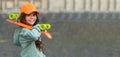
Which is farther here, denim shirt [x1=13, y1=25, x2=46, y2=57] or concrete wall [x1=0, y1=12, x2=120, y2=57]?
concrete wall [x1=0, y1=12, x2=120, y2=57]

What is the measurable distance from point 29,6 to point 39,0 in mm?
10409

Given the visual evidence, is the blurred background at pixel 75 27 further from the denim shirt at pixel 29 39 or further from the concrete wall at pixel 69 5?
the denim shirt at pixel 29 39

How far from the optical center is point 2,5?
14.6 m

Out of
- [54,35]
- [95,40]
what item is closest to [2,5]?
[54,35]

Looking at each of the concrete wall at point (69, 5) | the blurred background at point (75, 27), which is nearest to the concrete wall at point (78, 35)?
the blurred background at point (75, 27)

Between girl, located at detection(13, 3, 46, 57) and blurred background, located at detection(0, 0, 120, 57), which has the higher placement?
girl, located at detection(13, 3, 46, 57)

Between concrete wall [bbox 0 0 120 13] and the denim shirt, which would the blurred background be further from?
the denim shirt

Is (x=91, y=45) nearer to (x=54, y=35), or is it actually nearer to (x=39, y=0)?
(x=54, y=35)

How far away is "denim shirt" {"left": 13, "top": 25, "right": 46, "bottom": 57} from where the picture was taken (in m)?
4.38

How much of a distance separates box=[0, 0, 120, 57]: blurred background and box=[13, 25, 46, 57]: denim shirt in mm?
3844

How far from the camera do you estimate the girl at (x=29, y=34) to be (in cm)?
439

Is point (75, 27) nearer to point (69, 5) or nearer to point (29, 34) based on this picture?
point (69, 5)

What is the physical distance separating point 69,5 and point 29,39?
10.5 m

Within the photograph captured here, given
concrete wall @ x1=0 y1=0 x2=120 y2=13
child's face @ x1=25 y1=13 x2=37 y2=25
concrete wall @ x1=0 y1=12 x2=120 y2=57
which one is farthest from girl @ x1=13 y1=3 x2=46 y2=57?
concrete wall @ x1=0 y1=0 x2=120 y2=13
